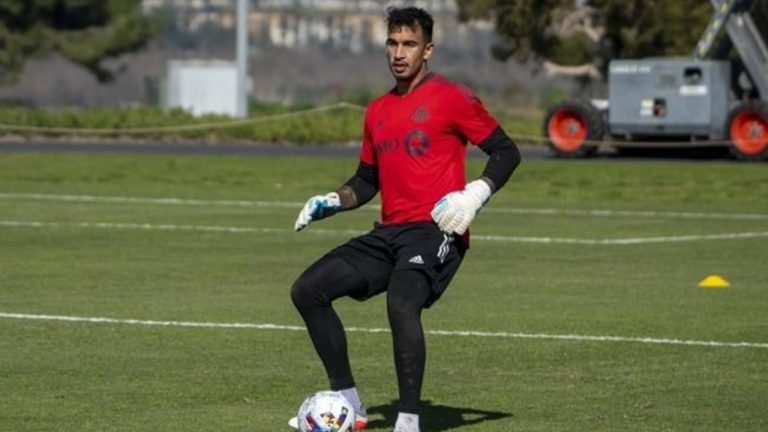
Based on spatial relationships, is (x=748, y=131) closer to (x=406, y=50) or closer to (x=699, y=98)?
(x=699, y=98)

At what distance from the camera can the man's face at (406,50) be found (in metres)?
9.52

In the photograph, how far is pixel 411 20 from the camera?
31.3 ft

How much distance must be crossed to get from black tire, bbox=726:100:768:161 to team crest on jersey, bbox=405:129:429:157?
2877 cm

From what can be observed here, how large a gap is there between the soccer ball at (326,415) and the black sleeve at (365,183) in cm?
111

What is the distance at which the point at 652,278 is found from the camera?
59.2ft

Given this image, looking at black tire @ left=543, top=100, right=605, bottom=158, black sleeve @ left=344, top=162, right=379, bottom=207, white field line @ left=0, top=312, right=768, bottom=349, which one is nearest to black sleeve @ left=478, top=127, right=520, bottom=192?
black sleeve @ left=344, top=162, right=379, bottom=207

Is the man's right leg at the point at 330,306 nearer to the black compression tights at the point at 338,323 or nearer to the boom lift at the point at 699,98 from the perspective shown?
the black compression tights at the point at 338,323

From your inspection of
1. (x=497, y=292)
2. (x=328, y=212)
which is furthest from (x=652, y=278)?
(x=328, y=212)

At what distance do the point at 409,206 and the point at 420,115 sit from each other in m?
0.45

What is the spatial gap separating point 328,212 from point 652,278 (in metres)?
8.64

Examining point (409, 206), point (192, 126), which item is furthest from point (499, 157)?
point (192, 126)

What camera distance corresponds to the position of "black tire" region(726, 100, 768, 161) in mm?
37688

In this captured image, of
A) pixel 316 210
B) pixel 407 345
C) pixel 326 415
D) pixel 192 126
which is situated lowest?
pixel 192 126

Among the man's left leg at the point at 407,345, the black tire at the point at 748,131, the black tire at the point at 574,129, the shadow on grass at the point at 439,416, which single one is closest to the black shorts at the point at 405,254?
the man's left leg at the point at 407,345
